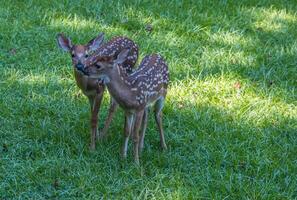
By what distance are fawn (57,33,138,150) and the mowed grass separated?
0.76ft

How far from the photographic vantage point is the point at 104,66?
523 cm

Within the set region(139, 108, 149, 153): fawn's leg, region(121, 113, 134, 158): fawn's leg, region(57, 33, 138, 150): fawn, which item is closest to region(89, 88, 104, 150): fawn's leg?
region(57, 33, 138, 150): fawn

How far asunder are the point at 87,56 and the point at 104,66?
1.43 ft

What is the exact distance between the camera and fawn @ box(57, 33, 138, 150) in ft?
18.3

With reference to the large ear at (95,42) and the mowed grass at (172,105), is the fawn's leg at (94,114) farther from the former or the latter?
the large ear at (95,42)

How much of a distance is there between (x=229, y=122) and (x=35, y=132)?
1.74 metres

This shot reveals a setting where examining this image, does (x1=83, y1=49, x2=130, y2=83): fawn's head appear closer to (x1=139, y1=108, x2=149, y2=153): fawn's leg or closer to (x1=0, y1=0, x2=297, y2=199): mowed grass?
(x1=139, y1=108, x2=149, y2=153): fawn's leg

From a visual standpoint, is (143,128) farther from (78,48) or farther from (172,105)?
(172,105)

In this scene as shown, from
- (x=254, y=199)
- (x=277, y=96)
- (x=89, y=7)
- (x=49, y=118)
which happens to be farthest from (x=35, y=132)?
(x=89, y=7)

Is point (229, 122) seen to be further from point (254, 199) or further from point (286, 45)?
point (286, 45)

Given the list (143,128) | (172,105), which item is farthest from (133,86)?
(172,105)

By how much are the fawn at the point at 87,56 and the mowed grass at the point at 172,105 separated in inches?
9.1

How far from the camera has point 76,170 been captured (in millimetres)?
5344

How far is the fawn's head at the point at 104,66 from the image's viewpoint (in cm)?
520
